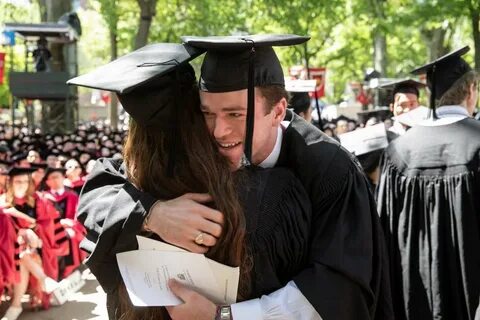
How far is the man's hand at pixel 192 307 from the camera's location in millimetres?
1757

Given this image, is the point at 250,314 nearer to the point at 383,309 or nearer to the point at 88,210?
the point at 383,309

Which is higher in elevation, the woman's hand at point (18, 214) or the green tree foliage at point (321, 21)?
the green tree foliage at point (321, 21)

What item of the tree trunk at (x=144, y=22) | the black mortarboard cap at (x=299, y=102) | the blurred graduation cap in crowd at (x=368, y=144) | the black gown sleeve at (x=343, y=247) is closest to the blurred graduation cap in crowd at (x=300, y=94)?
the black mortarboard cap at (x=299, y=102)

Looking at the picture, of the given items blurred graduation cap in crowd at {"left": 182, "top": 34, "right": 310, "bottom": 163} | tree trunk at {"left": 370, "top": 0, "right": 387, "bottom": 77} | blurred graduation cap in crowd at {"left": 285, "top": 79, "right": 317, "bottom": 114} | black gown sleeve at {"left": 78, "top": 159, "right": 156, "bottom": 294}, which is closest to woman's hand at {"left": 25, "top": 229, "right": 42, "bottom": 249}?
blurred graduation cap in crowd at {"left": 285, "top": 79, "right": 317, "bottom": 114}

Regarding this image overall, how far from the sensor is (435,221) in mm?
3111

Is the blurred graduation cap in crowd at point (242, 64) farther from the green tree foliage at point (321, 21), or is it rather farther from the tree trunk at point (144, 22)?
the tree trunk at point (144, 22)

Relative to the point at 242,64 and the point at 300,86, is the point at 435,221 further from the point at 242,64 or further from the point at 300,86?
the point at 300,86

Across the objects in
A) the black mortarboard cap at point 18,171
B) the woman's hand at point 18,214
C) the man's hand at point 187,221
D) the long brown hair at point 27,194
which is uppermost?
the man's hand at point 187,221

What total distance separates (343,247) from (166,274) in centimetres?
49

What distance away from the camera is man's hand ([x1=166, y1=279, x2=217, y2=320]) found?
176 cm

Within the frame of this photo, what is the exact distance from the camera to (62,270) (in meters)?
7.79

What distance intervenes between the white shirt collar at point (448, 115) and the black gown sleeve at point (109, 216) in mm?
1766

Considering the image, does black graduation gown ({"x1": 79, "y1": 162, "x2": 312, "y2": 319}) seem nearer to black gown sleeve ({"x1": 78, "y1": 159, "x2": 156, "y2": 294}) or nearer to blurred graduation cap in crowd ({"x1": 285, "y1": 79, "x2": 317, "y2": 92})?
black gown sleeve ({"x1": 78, "y1": 159, "x2": 156, "y2": 294})

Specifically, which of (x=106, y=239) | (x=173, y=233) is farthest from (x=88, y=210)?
(x=173, y=233)
